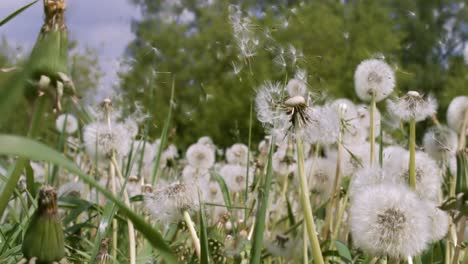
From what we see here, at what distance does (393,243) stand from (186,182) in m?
0.52

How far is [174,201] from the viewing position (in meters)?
1.47

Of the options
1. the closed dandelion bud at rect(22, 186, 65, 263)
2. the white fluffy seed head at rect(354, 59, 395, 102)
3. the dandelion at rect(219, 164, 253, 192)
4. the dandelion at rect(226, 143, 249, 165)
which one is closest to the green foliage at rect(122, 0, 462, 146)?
the white fluffy seed head at rect(354, 59, 395, 102)

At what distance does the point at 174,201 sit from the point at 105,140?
2.14ft

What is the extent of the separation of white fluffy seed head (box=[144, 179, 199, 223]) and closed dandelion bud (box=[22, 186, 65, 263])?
2.03 ft

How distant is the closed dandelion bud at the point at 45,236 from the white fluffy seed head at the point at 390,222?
22.1 inches

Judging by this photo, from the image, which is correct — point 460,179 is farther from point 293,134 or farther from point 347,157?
point 347,157

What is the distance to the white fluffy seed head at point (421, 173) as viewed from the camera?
155cm

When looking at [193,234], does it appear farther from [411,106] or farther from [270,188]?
[411,106]

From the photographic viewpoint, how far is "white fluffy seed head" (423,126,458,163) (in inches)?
80.4

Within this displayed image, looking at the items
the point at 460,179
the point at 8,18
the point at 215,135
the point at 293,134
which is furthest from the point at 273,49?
the point at 215,135

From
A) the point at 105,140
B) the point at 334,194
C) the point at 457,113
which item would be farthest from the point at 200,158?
the point at 334,194

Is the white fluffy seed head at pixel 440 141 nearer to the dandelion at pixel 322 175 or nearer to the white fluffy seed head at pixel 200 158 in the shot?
the dandelion at pixel 322 175

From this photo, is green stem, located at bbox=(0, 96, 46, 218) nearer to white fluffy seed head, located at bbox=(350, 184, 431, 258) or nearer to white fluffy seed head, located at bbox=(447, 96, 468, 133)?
white fluffy seed head, located at bbox=(350, 184, 431, 258)

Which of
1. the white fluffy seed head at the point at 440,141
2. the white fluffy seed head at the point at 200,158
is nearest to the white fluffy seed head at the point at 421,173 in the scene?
the white fluffy seed head at the point at 440,141
